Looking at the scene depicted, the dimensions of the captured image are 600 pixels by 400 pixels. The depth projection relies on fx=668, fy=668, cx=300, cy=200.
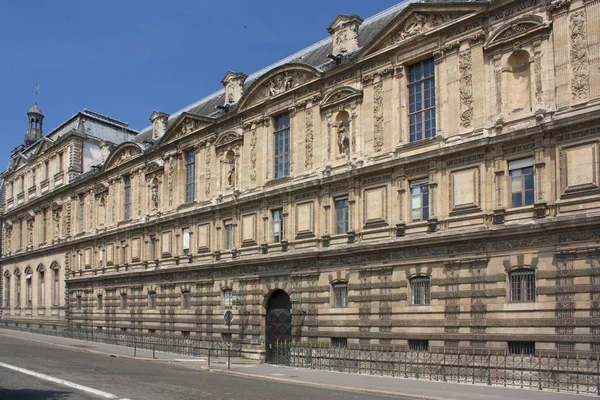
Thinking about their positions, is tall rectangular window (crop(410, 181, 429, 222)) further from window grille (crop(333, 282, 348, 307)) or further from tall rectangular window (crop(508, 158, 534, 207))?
window grille (crop(333, 282, 348, 307))

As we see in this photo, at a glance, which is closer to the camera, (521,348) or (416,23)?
(521,348)

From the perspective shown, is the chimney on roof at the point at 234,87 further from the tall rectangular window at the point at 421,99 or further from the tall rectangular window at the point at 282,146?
the tall rectangular window at the point at 421,99

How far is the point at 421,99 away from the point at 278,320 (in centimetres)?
1426

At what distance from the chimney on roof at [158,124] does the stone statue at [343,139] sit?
2014 centimetres

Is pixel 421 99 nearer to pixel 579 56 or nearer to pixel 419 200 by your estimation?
pixel 419 200

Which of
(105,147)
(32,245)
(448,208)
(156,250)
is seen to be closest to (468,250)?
(448,208)

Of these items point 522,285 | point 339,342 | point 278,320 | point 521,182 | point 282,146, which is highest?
point 282,146

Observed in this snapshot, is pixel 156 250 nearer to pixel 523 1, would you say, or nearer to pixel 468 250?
pixel 468 250

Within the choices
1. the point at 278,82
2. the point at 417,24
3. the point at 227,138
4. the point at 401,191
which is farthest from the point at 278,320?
the point at 417,24

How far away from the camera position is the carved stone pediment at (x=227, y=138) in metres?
40.5

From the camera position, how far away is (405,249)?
29359 millimetres

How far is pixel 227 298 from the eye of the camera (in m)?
40.2

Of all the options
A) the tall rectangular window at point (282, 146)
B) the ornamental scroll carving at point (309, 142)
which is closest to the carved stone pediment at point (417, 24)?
the ornamental scroll carving at point (309, 142)

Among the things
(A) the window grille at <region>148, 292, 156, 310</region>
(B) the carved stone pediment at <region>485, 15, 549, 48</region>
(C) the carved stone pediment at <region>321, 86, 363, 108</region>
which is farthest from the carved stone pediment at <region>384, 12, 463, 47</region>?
(A) the window grille at <region>148, 292, 156, 310</region>
